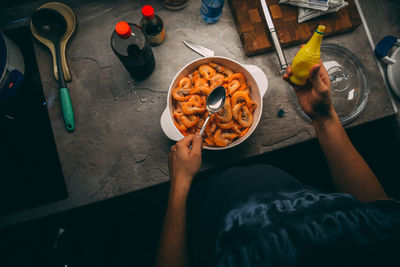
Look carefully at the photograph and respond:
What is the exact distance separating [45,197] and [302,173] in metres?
1.93

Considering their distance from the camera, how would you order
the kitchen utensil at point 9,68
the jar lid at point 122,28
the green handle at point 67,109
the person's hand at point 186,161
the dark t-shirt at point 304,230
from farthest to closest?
the green handle at point 67,109, the kitchen utensil at point 9,68, the person's hand at point 186,161, the jar lid at point 122,28, the dark t-shirt at point 304,230

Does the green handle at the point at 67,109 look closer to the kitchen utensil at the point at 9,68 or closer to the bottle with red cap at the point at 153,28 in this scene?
the kitchen utensil at the point at 9,68

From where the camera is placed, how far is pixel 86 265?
1587 millimetres

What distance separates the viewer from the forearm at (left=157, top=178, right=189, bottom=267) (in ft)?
2.57

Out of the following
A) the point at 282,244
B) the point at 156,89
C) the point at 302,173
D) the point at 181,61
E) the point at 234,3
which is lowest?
the point at 302,173

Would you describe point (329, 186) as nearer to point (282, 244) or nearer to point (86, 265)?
point (282, 244)

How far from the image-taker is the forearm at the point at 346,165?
852 millimetres

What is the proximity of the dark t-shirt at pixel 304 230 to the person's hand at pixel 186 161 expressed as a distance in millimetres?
200

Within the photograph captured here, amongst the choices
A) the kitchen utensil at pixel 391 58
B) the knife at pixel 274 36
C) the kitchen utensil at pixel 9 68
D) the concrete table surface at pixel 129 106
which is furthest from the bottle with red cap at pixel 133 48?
the kitchen utensil at pixel 391 58

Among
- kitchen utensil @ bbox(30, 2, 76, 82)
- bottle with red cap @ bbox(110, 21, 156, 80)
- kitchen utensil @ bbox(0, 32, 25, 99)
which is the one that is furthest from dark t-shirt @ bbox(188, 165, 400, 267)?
kitchen utensil @ bbox(0, 32, 25, 99)

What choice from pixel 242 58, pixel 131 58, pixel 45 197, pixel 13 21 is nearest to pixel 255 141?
pixel 242 58

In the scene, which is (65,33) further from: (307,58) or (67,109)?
(307,58)

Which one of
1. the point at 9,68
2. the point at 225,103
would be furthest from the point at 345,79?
the point at 9,68

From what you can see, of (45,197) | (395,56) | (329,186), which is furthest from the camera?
(329,186)
